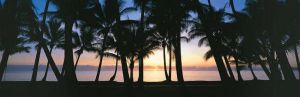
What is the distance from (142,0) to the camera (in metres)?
24.8

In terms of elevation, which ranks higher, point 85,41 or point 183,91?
point 85,41

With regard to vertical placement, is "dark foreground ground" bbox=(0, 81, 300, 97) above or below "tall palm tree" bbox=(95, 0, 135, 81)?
below

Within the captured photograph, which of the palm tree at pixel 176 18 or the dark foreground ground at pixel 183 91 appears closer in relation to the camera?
the dark foreground ground at pixel 183 91

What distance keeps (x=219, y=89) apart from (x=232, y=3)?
687 cm

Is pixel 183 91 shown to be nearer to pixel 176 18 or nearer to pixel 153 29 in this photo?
pixel 176 18

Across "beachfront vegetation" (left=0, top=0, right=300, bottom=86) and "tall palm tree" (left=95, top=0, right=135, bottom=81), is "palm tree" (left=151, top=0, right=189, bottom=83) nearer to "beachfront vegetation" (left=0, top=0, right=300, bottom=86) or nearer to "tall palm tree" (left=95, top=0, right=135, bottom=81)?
"beachfront vegetation" (left=0, top=0, right=300, bottom=86)

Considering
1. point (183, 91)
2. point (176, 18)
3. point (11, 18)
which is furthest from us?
point (176, 18)

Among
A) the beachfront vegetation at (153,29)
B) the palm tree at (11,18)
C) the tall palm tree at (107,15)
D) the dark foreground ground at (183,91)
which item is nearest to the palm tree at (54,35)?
the beachfront vegetation at (153,29)

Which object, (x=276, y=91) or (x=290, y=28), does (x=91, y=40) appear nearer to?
(x=290, y=28)

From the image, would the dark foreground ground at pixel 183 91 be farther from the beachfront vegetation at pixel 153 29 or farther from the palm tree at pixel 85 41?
the palm tree at pixel 85 41

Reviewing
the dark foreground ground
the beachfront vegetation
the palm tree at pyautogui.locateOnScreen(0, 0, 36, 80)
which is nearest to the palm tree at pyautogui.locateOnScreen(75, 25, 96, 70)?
the beachfront vegetation

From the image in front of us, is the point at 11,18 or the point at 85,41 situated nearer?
the point at 11,18

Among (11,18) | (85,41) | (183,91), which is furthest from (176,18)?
(85,41)

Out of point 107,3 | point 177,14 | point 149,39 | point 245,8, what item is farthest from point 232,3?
point 149,39
